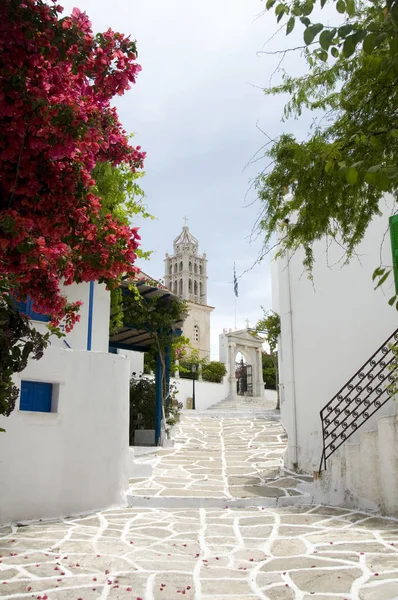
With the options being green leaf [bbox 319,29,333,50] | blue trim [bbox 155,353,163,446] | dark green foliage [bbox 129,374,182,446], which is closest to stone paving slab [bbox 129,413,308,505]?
blue trim [bbox 155,353,163,446]

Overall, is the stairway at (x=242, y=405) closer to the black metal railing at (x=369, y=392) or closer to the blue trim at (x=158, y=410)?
the blue trim at (x=158, y=410)

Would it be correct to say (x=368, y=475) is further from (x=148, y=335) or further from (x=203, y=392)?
(x=203, y=392)

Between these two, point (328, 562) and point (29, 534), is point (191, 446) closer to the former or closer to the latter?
point (29, 534)

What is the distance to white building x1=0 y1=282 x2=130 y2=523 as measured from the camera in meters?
7.36

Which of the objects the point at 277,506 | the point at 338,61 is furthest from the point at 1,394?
the point at 277,506

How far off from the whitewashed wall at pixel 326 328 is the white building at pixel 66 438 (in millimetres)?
4185

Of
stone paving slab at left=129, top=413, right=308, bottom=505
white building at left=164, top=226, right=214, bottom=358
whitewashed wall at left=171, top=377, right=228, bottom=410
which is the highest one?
white building at left=164, top=226, right=214, bottom=358

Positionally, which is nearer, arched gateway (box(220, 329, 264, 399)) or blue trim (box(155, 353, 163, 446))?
blue trim (box(155, 353, 163, 446))

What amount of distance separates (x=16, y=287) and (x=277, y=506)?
6272 millimetres

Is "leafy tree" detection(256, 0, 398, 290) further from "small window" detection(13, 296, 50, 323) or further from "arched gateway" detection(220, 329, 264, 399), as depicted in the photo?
"arched gateway" detection(220, 329, 264, 399)

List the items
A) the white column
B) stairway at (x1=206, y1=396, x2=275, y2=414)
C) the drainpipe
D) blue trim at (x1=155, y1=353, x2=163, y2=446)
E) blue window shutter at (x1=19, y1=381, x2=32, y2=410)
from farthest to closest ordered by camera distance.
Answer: the white column → stairway at (x1=206, y1=396, x2=275, y2=414) → blue trim at (x1=155, y1=353, x2=163, y2=446) → the drainpipe → blue window shutter at (x1=19, y1=381, x2=32, y2=410)

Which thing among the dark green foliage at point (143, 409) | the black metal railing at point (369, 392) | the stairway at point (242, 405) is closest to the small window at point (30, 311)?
the black metal railing at point (369, 392)

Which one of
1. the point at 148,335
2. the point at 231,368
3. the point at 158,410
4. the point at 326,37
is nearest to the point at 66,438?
the point at 158,410

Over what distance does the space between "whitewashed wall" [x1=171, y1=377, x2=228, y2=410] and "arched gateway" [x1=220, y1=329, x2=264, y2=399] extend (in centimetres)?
244
